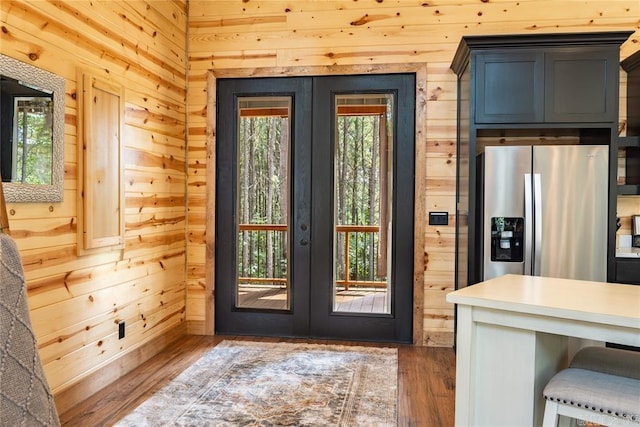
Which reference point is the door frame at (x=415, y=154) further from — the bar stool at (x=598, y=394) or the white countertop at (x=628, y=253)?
the bar stool at (x=598, y=394)

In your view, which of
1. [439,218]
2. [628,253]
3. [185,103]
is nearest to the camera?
[628,253]

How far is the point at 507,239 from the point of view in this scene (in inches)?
127

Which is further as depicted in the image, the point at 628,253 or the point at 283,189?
the point at 283,189

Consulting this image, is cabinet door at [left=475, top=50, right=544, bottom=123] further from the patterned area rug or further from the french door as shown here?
the patterned area rug

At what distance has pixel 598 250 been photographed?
3152mm

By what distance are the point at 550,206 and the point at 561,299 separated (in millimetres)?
1663

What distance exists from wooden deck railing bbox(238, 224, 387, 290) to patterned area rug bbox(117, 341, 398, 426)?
0.59m

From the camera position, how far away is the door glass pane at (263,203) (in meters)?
4.07

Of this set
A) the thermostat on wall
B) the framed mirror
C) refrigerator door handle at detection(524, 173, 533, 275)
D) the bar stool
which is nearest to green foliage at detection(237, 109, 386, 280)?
the thermostat on wall

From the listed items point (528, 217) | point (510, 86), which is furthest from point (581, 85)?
point (528, 217)

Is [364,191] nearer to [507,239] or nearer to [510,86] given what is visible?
[507,239]

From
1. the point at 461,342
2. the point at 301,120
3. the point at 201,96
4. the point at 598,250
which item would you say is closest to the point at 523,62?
the point at 598,250

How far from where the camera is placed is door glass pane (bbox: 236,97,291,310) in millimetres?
4071

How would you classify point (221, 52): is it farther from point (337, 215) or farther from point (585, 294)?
point (585, 294)
